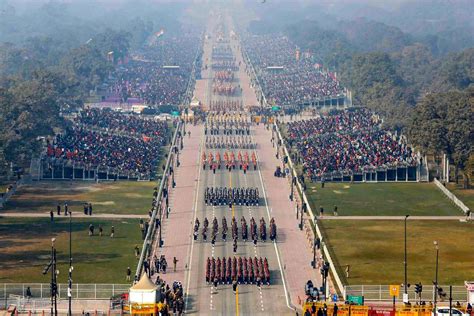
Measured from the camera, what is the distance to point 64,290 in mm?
84875

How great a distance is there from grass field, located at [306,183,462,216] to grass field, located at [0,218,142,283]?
20059 millimetres

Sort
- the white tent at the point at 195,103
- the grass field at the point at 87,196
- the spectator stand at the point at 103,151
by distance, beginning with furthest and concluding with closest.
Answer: the white tent at the point at 195,103 < the spectator stand at the point at 103,151 < the grass field at the point at 87,196

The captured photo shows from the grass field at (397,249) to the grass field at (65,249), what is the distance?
52.9ft

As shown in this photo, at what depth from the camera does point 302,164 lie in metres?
140

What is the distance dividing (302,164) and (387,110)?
3702 cm

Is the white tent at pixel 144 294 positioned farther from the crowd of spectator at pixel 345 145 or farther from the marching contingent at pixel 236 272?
the crowd of spectator at pixel 345 145

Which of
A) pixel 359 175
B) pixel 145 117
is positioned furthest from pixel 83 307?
pixel 145 117

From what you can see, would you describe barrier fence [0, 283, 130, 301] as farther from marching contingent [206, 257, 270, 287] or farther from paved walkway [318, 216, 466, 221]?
paved walkway [318, 216, 466, 221]

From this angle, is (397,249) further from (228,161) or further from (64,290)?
(228,161)

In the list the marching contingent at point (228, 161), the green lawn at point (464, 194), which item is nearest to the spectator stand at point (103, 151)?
the marching contingent at point (228, 161)

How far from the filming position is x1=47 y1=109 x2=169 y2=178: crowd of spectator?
135375 mm

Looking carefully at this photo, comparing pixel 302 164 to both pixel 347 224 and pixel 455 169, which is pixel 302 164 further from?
pixel 347 224

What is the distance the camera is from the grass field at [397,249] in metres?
91.3

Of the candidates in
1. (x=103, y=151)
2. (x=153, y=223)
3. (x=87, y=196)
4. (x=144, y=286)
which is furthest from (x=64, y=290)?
(x=103, y=151)
